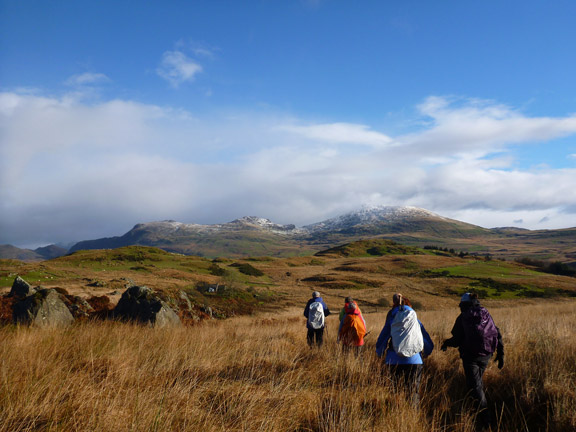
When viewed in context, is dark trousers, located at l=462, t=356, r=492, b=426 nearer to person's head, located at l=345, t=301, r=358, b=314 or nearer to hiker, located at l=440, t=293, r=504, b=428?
→ hiker, located at l=440, t=293, r=504, b=428

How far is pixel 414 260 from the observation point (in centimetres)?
8256

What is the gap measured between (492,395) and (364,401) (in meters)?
3.07

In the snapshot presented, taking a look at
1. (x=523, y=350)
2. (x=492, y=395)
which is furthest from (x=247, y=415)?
(x=523, y=350)

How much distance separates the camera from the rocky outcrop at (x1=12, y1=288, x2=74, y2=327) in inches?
414

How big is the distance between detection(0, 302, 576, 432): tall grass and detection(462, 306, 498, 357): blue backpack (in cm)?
81

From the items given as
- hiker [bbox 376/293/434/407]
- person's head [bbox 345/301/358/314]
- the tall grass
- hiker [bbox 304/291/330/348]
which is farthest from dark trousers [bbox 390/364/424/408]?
hiker [bbox 304/291/330/348]

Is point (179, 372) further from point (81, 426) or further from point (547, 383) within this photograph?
point (547, 383)

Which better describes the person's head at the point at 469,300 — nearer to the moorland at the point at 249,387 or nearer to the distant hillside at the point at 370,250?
the moorland at the point at 249,387

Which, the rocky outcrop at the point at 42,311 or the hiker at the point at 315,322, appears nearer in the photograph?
the hiker at the point at 315,322

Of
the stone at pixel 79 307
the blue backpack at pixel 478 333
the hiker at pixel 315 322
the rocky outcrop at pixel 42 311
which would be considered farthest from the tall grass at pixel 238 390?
the stone at pixel 79 307

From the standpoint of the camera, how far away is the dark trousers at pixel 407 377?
208 inches

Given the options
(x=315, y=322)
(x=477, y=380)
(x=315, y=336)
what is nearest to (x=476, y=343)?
(x=477, y=380)

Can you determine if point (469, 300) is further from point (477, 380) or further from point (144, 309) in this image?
point (144, 309)

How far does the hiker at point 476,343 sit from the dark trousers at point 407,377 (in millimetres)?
837
